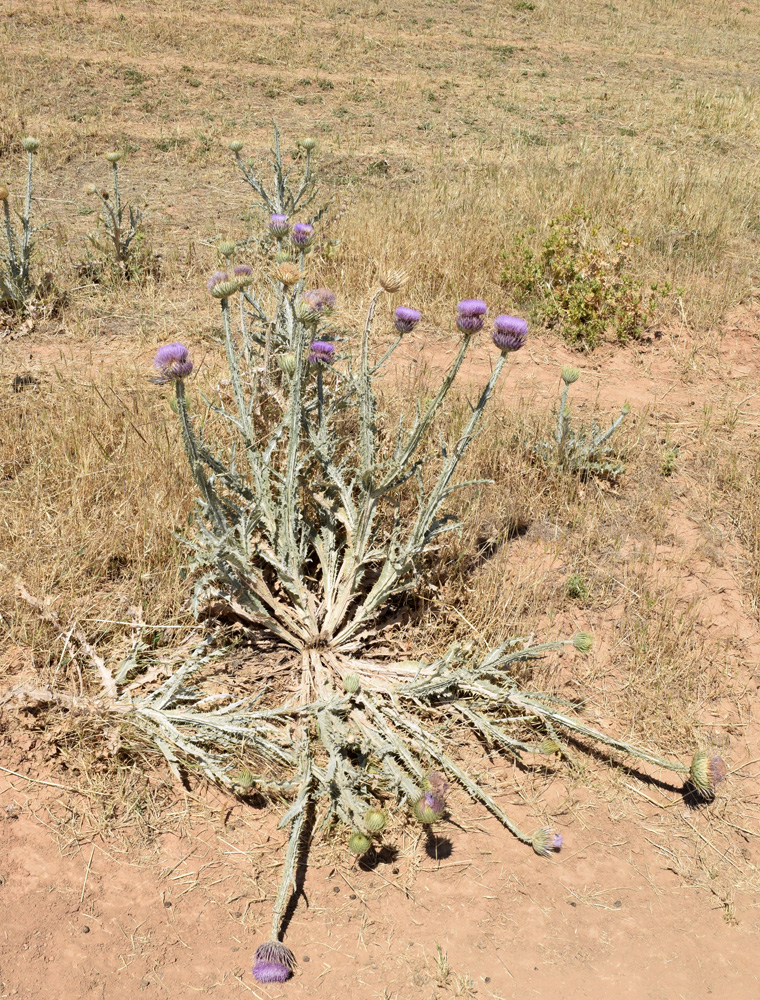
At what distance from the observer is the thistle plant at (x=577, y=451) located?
13.5ft

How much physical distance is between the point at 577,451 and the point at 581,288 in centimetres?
202

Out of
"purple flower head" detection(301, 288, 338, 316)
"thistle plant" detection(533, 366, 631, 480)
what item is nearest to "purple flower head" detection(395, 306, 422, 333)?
"purple flower head" detection(301, 288, 338, 316)

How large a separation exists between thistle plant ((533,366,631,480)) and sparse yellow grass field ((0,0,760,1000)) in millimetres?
112

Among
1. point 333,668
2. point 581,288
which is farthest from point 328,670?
point 581,288

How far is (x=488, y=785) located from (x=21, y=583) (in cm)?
194

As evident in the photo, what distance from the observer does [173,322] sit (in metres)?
5.46

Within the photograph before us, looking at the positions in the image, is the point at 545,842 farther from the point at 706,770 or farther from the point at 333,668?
the point at 333,668

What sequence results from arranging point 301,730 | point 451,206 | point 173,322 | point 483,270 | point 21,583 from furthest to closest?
point 451,206 → point 483,270 → point 173,322 → point 21,583 → point 301,730

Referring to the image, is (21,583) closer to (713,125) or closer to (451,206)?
(451,206)

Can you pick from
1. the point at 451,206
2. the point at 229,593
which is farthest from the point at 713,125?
the point at 229,593

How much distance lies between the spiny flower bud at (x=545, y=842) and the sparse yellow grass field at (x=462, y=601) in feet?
0.21

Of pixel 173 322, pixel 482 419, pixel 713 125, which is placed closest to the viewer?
pixel 482 419

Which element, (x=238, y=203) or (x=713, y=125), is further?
(x=713, y=125)

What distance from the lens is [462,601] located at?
340 cm
